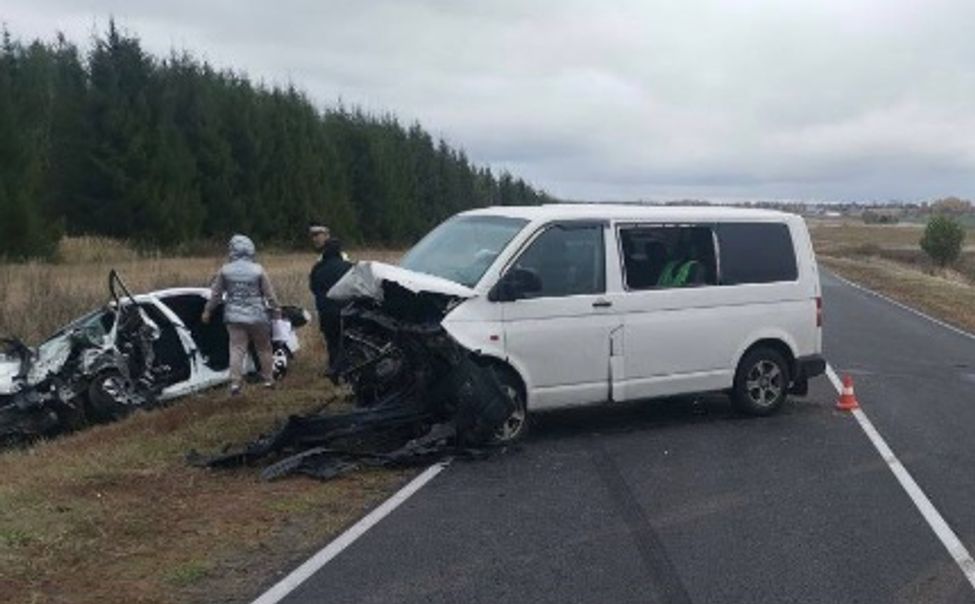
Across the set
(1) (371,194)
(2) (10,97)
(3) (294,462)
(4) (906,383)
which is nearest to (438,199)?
(1) (371,194)

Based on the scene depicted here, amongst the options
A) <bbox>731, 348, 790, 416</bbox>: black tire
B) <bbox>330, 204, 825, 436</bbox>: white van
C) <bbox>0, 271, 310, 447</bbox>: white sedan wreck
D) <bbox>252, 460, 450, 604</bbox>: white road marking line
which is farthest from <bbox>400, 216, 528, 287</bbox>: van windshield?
<bbox>0, 271, 310, 447</bbox>: white sedan wreck

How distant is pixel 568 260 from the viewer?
31.4 ft

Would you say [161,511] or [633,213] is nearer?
[161,511]

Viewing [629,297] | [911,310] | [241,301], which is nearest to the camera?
[629,297]

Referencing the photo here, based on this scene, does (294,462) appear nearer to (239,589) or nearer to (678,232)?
(239,589)

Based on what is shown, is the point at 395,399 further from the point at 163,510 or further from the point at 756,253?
the point at 756,253

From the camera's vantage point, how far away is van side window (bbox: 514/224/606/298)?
938cm

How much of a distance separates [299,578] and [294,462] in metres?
2.46

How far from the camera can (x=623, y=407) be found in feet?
37.1

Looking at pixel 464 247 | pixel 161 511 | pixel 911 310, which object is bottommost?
pixel 911 310

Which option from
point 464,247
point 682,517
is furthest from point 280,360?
point 682,517

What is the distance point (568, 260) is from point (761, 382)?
102 inches

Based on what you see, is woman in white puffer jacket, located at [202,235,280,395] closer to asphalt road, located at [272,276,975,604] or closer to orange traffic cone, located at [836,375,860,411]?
asphalt road, located at [272,276,975,604]

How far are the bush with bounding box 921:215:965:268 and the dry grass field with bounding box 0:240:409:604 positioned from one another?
188ft
